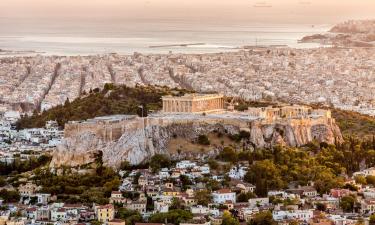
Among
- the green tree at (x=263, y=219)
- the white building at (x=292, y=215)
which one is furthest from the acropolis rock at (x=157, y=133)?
the green tree at (x=263, y=219)

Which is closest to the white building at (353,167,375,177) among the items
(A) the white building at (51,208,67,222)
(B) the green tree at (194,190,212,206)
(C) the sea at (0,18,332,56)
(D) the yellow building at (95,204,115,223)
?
(B) the green tree at (194,190,212,206)

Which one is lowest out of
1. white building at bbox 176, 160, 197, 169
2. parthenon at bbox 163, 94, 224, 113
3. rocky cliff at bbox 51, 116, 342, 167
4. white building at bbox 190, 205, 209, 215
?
white building at bbox 190, 205, 209, 215

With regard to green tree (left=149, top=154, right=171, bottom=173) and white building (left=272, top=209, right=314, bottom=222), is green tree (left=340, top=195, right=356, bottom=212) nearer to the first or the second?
white building (left=272, top=209, right=314, bottom=222)

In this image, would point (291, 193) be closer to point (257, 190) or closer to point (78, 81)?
point (257, 190)

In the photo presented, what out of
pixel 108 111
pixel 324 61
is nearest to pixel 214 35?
pixel 324 61

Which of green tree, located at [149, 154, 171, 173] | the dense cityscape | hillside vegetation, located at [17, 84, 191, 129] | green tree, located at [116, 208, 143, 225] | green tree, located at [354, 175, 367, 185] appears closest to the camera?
green tree, located at [116, 208, 143, 225]

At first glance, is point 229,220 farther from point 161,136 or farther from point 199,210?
point 161,136

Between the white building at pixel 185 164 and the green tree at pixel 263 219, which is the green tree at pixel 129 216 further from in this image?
the white building at pixel 185 164
